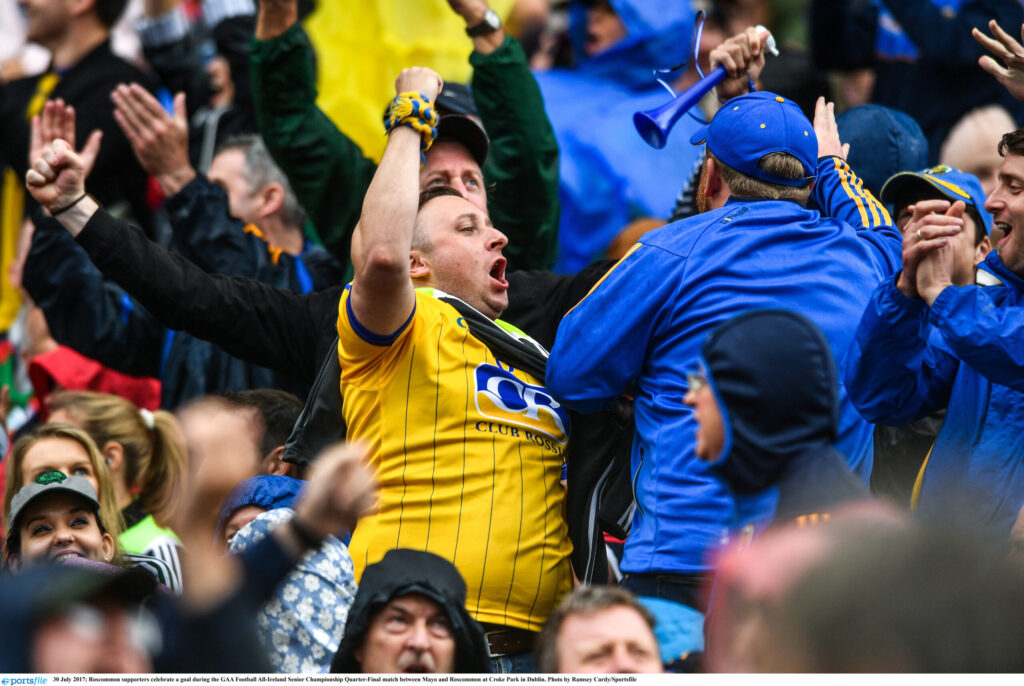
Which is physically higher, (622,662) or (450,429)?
(450,429)

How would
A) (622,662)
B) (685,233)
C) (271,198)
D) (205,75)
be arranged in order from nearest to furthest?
(622,662) < (685,233) < (271,198) < (205,75)

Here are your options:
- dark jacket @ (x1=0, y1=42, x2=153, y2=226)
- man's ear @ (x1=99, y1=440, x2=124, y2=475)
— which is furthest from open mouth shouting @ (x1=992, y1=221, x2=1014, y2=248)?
dark jacket @ (x1=0, y1=42, x2=153, y2=226)

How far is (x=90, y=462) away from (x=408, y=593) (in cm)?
205

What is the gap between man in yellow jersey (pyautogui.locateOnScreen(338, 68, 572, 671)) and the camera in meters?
3.73

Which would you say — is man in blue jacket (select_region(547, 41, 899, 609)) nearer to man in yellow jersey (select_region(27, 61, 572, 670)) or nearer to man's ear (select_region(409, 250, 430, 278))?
man in yellow jersey (select_region(27, 61, 572, 670))

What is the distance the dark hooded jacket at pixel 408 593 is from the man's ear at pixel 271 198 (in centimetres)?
309

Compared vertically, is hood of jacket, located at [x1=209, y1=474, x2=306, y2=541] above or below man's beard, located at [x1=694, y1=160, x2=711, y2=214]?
below

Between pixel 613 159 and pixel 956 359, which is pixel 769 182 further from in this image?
pixel 613 159

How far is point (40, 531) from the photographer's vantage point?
4480mm

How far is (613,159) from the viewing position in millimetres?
6707

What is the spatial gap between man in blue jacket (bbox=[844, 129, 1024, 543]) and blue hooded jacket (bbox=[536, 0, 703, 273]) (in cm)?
278

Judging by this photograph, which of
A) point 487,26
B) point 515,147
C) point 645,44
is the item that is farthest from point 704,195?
point 645,44

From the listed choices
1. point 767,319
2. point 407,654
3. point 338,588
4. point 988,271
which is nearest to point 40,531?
point 338,588
